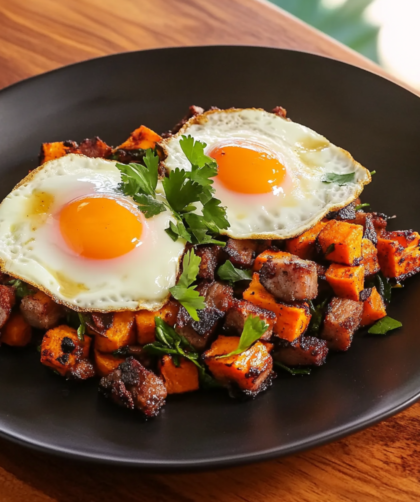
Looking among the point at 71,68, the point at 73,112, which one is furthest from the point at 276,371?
the point at 71,68

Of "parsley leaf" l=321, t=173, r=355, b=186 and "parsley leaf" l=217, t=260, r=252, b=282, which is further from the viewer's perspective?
"parsley leaf" l=321, t=173, r=355, b=186

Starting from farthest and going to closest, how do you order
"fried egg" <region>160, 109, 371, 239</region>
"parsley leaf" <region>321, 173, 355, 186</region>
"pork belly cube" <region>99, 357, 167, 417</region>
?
1. "parsley leaf" <region>321, 173, 355, 186</region>
2. "fried egg" <region>160, 109, 371, 239</region>
3. "pork belly cube" <region>99, 357, 167, 417</region>

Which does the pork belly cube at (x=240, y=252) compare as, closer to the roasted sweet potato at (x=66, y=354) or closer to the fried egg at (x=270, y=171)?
the fried egg at (x=270, y=171)

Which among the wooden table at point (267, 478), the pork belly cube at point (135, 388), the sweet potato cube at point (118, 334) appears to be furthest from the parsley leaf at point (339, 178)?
the pork belly cube at point (135, 388)

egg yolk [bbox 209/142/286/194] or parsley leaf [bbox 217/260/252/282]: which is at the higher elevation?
egg yolk [bbox 209/142/286/194]

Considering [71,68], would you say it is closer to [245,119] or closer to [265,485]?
[245,119]

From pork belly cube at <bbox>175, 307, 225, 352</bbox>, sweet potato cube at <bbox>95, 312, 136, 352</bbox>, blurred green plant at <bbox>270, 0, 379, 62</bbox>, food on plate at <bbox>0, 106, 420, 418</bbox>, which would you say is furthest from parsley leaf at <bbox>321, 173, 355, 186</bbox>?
blurred green plant at <bbox>270, 0, 379, 62</bbox>

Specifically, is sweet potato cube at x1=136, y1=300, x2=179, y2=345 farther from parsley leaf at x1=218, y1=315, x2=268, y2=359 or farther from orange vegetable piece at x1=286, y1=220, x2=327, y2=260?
orange vegetable piece at x1=286, y1=220, x2=327, y2=260
